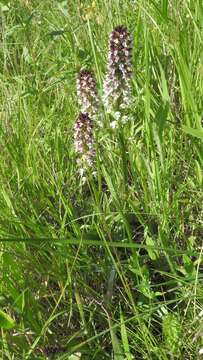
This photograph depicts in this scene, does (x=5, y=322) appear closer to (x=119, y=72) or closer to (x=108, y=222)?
(x=108, y=222)

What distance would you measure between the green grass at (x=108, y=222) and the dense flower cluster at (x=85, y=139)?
28 mm

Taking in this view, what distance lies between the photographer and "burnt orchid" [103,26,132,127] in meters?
1.53

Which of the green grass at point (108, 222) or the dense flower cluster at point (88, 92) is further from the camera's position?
the dense flower cluster at point (88, 92)

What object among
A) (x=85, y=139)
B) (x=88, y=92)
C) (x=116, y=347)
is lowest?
(x=116, y=347)

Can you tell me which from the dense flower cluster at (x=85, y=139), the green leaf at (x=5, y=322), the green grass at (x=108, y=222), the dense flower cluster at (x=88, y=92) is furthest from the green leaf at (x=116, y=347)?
the dense flower cluster at (x=88, y=92)

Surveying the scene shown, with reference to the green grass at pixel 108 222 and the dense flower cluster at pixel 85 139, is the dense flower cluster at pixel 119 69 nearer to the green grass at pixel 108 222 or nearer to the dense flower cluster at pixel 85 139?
the green grass at pixel 108 222

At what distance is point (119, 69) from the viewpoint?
5.08 ft

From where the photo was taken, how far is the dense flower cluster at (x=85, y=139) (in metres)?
1.41

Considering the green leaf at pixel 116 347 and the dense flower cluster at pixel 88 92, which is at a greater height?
the dense flower cluster at pixel 88 92

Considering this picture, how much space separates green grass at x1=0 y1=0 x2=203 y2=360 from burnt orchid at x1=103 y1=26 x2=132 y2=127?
0.17 ft

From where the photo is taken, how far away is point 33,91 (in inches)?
72.4

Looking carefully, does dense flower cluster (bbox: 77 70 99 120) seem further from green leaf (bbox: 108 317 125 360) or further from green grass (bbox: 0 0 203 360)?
green leaf (bbox: 108 317 125 360)

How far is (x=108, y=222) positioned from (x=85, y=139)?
231 mm

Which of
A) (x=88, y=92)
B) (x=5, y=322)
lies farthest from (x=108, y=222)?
(x=5, y=322)
